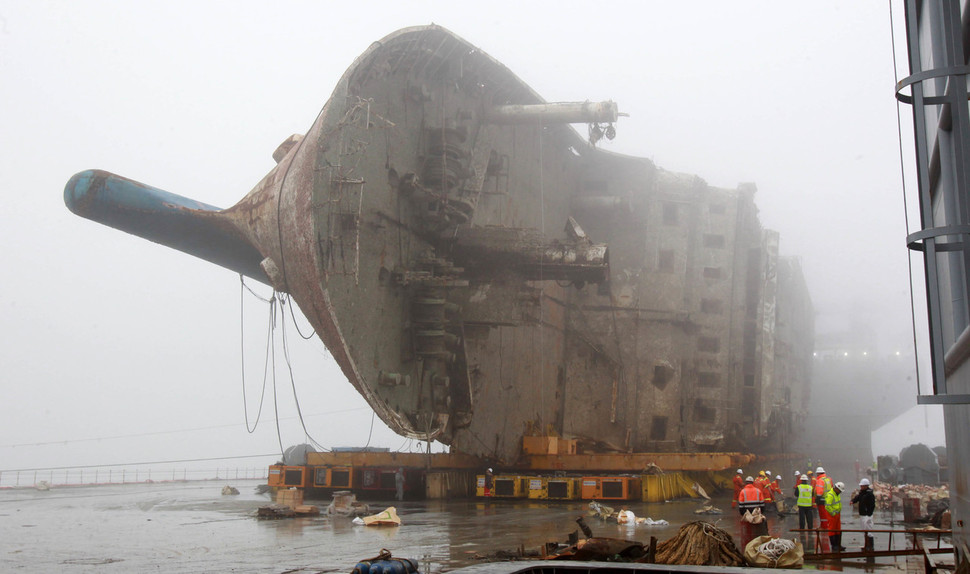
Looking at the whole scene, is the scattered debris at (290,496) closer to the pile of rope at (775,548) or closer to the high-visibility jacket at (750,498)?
the high-visibility jacket at (750,498)

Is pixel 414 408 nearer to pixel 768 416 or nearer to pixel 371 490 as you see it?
pixel 371 490

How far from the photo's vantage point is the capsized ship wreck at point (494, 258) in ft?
52.6

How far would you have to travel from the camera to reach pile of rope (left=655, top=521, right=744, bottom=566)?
7430 mm

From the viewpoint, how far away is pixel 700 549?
748cm

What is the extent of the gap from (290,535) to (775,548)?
6.93m

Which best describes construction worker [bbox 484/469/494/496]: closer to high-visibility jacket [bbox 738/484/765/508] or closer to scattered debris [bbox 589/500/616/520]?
scattered debris [bbox 589/500/616/520]

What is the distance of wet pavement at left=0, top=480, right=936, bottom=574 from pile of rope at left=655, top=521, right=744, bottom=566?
2227 mm

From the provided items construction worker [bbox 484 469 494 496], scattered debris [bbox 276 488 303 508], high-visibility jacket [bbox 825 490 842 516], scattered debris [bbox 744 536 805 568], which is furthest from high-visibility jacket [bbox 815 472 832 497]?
scattered debris [bbox 276 488 303 508]

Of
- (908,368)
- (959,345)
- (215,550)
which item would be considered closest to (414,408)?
(215,550)

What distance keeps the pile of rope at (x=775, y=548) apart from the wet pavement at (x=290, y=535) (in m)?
1.11

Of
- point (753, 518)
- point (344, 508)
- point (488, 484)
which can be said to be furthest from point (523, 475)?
point (753, 518)

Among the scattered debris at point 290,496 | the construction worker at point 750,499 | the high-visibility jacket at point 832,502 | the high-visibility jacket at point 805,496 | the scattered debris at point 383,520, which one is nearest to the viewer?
the construction worker at point 750,499

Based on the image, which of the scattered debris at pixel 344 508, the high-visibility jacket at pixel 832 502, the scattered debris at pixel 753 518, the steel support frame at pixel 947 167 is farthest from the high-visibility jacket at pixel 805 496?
the steel support frame at pixel 947 167

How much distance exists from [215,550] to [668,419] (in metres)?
17.2
